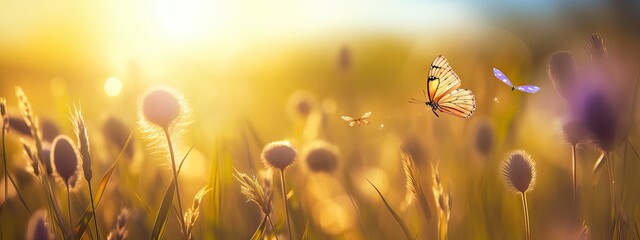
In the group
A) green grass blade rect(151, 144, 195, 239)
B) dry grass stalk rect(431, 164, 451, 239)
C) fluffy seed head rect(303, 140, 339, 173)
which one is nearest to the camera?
dry grass stalk rect(431, 164, 451, 239)

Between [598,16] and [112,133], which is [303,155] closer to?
[112,133]

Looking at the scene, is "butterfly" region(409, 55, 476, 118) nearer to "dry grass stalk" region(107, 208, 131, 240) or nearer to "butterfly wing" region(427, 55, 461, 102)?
"butterfly wing" region(427, 55, 461, 102)

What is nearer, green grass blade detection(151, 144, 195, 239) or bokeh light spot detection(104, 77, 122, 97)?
green grass blade detection(151, 144, 195, 239)

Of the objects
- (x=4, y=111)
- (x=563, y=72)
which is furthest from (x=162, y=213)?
(x=563, y=72)

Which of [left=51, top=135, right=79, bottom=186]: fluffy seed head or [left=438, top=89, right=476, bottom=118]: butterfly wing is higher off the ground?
[left=438, top=89, right=476, bottom=118]: butterfly wing

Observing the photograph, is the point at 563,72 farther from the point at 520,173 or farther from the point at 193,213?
the point at 193,213

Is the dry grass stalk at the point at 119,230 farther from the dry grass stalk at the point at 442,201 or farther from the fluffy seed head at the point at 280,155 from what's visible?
the dry grass stalk at the point at 442,201

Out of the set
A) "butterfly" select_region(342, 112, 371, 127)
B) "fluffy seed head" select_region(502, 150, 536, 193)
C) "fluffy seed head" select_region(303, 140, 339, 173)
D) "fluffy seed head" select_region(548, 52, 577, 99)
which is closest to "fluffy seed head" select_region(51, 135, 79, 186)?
"butterfly" select_region(342, 112, 371, 127)

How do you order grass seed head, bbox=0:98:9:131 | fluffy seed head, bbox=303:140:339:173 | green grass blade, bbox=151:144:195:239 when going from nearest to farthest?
green grass blade, bbox=151:144:195:239 → grass seed head, bbox=0:98:9:131 → fluffy seed head, bbox=303:140:339:173

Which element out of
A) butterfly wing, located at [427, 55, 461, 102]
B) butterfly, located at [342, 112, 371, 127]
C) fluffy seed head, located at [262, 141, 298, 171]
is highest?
butterfly wing, located at [427, 55, 461, 102]
